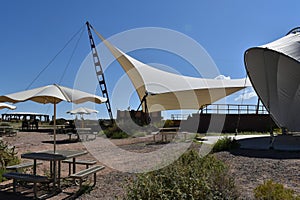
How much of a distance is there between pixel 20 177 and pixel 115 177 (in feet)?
5.71

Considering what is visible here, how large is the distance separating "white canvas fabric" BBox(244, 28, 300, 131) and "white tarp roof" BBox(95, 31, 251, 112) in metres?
6.19

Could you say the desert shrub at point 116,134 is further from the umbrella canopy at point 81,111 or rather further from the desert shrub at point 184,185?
the desert shrub at point 184,185

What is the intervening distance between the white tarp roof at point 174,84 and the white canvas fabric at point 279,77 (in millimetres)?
6187

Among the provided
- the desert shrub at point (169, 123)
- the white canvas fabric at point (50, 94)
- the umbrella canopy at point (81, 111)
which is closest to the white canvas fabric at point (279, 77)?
the white canvas fabric at point (50, 94)

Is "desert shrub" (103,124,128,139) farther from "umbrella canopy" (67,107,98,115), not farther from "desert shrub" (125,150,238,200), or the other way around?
"desert shrub" (125,150,238,200)

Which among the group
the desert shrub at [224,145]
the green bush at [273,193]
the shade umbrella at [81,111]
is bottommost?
the green bush at [273,193]

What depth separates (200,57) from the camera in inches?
650

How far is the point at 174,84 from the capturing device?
19859 millimetres

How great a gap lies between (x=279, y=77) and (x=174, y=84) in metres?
9.55

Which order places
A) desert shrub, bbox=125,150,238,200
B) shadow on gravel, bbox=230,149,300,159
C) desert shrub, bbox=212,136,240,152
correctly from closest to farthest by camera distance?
desert shrub, bbox=125,150,238,200 → shadow on gravel, bbox=230,149,300,159 → desert shrub, bbox=212,136,240,152

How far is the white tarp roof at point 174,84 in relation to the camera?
Answer: 18.8 m

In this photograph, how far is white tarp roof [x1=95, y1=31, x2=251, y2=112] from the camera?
18812mm

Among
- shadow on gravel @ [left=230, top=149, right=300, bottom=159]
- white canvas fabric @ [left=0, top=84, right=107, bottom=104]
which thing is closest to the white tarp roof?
shadow on gravel @ [left=230, top=149, right=300, bottom=159]

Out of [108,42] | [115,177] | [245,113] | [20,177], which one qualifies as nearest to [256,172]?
[115,177]
